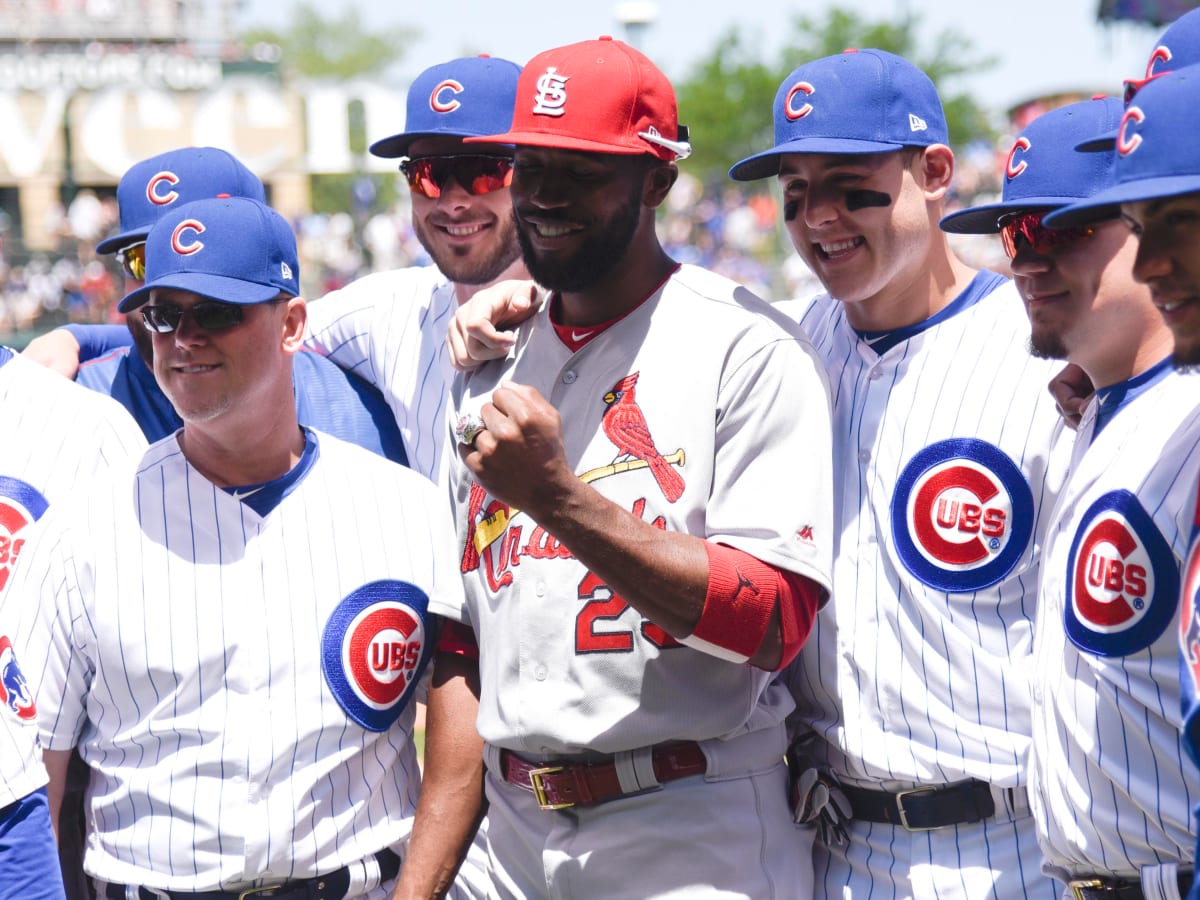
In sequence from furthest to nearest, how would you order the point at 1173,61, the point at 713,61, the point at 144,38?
the point at 713,61 → the point at 144,38 → the point at 1173,61

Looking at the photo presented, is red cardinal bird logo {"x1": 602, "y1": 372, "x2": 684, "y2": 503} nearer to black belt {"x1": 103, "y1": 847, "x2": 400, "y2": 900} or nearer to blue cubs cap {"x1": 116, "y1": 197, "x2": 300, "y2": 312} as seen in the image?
blue cubs cap {"x1": 116, "y1": 197, "x2": 300, "y2": 312}

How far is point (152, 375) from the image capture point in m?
4.01

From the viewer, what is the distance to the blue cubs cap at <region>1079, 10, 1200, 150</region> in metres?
2.37

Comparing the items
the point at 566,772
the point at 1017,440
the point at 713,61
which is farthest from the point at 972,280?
the point at 713,61

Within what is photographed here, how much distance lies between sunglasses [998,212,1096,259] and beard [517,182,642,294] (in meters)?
0.73

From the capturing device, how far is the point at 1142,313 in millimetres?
2480

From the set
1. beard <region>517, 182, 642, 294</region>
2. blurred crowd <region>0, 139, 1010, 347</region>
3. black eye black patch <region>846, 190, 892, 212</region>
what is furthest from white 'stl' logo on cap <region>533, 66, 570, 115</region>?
blurred crowd <region>0, 139, 1010, 347</region>

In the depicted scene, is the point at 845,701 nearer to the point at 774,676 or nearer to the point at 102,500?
the point at 774,676

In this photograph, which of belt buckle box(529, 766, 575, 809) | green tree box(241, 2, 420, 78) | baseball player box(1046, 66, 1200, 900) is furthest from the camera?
green tree box(241, 2, 420, 78)

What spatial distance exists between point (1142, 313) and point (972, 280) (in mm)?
632

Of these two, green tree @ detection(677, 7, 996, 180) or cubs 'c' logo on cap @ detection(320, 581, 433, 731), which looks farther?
green tree @ detection(677, 7, 996, 180)

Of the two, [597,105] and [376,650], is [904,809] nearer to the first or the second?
[376,650]

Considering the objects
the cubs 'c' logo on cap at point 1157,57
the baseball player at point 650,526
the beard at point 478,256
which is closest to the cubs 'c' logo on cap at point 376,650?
the baseball player at point 650,526

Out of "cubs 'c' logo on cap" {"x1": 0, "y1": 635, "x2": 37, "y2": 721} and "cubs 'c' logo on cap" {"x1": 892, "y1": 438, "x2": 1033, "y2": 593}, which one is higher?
"cubs 'c' logo on cap" {"x1": 892, "y1": 438, "x2": 1033, "y2": 593}
